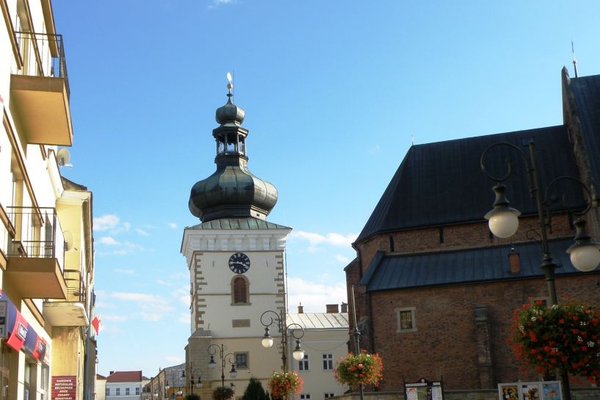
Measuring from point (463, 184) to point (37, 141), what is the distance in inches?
1291

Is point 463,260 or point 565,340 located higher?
point 463,260

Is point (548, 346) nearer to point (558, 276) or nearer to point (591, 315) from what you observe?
point (591, 315)

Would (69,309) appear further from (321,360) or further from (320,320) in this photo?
(320,320)

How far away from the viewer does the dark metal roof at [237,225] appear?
189 feet

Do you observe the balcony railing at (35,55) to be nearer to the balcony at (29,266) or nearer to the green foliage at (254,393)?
the balcony at (29,266)

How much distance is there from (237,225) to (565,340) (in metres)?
46.2

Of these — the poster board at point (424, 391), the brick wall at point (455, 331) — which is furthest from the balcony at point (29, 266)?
the brick wall at point (455, 331)

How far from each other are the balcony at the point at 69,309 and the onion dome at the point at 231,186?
39.7 metres

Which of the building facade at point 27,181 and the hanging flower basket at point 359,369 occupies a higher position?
the building facade at point 27,181

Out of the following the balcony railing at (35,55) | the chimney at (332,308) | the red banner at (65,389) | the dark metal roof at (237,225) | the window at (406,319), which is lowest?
the red banner at (65,389)

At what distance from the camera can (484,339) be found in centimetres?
3644

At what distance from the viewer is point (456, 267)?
3984 centimetres

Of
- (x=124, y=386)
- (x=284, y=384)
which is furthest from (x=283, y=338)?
(x=124, y=386)

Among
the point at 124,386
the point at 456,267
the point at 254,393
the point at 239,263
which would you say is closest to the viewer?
the point at 254,393
